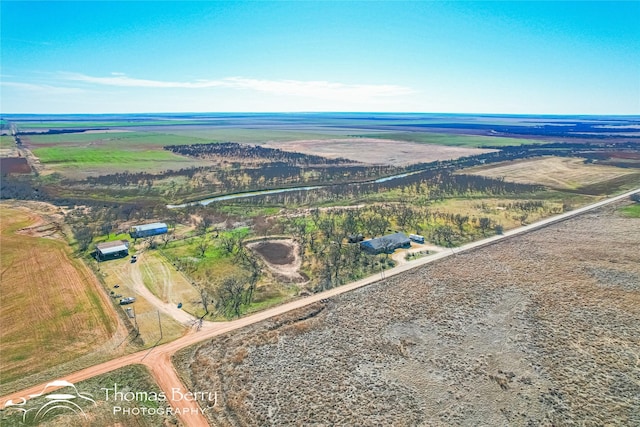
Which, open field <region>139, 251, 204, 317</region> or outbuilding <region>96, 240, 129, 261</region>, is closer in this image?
open field <region>139, 251, 204, 317</region>

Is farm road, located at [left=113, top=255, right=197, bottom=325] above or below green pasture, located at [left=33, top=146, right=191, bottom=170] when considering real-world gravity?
below

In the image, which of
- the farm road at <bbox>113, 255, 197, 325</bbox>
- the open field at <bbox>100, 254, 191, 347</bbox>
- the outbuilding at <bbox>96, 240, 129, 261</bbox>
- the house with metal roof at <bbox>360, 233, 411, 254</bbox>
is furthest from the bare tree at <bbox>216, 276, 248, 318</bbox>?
the house with metal roof at <bbox>360, 233, 411, 254</bbox>

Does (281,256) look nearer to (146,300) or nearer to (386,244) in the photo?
(386,244)

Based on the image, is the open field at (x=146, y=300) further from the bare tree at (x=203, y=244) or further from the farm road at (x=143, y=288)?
the bare tree at (x=203, y=244)

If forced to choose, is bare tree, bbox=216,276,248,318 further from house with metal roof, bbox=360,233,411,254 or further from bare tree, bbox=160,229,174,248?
house with metal roof, bbox=360,233,411,254

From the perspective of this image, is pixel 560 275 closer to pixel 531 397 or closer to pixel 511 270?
pixel 511 270

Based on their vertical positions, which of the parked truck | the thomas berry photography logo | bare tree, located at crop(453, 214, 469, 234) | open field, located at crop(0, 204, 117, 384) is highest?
bare tree, located at crop(453, 214, 469, 234)

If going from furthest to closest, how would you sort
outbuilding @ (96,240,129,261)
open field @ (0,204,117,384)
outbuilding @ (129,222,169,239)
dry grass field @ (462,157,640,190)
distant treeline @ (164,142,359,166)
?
distant treeline @ (164,142,359,166), dry grass field @ (462,157,640,190), outbuilding @ (129,222,169,239), outbuilding @ (96,240,129,261), open field @ (0,204,117,384)
